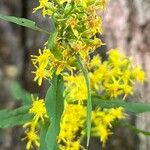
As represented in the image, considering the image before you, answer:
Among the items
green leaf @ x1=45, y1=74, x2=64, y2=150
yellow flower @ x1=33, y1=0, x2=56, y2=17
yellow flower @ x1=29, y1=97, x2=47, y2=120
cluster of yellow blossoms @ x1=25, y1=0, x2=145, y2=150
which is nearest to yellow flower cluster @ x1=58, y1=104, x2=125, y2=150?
cluster of yellow blossoms @ x1=25, y1=0, x2=145, y2=150

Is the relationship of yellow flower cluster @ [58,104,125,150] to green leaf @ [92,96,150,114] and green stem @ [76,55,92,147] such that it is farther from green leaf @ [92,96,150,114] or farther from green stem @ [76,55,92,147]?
green stem @ [76,55,92,147]

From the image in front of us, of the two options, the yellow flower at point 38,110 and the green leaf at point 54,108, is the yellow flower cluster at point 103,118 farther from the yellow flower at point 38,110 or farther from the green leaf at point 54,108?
the green leaf at point 54,108

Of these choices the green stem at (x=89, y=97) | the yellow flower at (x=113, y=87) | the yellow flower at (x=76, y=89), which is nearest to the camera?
the green stem at (x=89, y=97)

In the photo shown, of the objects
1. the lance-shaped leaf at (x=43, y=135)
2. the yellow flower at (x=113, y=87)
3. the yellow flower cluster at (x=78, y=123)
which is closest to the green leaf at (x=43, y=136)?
the lance-shaped leaf at (x=43, y=135)

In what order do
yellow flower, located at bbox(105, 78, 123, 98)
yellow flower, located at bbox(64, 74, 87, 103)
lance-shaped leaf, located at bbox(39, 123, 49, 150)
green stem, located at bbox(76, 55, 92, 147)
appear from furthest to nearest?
yellow flower, located at bbox(105, 78, 123, 98) < yellow flower, located at bbox(64, 74, 87, 103) < lance-shaped leaf, located at bbox(39, 123, 49, 150) < green stem, located at bbox(76, 55, 92, 147)

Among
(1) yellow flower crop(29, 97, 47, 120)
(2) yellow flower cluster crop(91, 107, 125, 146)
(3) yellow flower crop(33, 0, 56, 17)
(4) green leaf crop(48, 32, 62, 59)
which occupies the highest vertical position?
(3) yellow flower crop(33, 0, 56, 17)

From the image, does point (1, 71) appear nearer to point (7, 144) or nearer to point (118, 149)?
point (7, 144)
